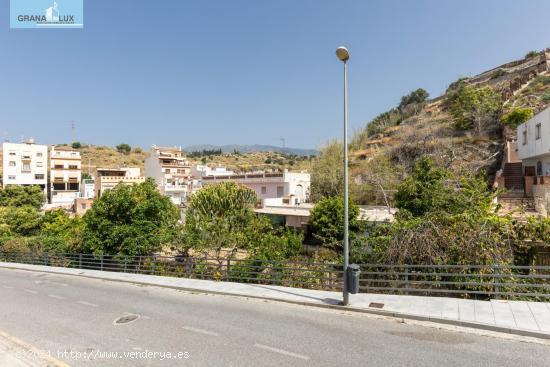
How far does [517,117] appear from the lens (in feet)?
104

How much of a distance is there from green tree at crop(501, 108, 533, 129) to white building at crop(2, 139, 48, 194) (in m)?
79.1

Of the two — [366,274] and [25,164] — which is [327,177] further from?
[25,164]

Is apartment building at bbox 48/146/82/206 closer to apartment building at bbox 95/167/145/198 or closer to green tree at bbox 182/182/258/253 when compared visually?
apartment building at bbox 95/167/145/198

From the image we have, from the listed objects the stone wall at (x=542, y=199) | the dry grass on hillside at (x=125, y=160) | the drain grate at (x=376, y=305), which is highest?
the dry grass on hillside at (x=125, y=160)

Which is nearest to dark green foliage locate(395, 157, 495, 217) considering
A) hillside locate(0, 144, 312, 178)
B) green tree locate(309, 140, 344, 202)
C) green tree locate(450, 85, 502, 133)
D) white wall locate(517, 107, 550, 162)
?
white wall locate(517, 107, 550, 162)

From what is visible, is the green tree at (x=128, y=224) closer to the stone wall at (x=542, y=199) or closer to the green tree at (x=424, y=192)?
the green tree at (x=424, y=192)

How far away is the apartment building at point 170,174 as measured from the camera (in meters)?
52.6

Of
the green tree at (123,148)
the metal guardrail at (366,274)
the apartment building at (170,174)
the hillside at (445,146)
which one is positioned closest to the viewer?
the metal guardrail at (366,274)

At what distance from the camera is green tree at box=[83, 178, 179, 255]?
1880 centimetres

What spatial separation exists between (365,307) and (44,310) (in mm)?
10641

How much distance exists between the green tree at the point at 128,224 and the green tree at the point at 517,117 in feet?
108

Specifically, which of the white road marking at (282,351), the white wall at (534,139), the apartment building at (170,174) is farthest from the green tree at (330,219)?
the apartment building at (170,174)

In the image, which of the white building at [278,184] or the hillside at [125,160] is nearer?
the white building at [278,184]

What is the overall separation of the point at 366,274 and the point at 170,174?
175 ft
